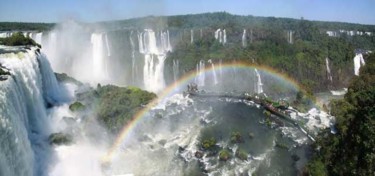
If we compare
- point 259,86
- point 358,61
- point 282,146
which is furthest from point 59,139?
point 358,61

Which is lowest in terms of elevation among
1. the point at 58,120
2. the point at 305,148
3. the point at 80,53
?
the point at 305,148

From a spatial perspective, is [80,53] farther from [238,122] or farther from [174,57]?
[238,122]

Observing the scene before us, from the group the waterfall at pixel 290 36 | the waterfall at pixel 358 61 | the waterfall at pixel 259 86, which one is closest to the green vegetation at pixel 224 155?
the waterfall at pixel 259 86

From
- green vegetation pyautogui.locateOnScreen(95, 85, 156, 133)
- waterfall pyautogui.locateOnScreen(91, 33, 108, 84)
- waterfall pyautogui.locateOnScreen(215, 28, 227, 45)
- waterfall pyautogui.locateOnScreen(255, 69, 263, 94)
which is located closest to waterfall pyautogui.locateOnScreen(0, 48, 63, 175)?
green vegetation pyautogui.locateOnScreen(95, 85, 156, 133)

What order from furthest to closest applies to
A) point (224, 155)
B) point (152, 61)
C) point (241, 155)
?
1. point (152, 61)
2. point (241, 155)
3. point (224, 155)

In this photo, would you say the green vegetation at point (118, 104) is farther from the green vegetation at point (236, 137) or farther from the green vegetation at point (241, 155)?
the green vegetation at point (241, 155)

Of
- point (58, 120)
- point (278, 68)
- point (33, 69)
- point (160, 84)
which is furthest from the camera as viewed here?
point (278, 68)

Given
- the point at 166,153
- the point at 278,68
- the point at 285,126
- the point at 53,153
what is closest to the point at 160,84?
the point at 278,68

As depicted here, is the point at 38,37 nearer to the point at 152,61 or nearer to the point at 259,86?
the point at 152,61
